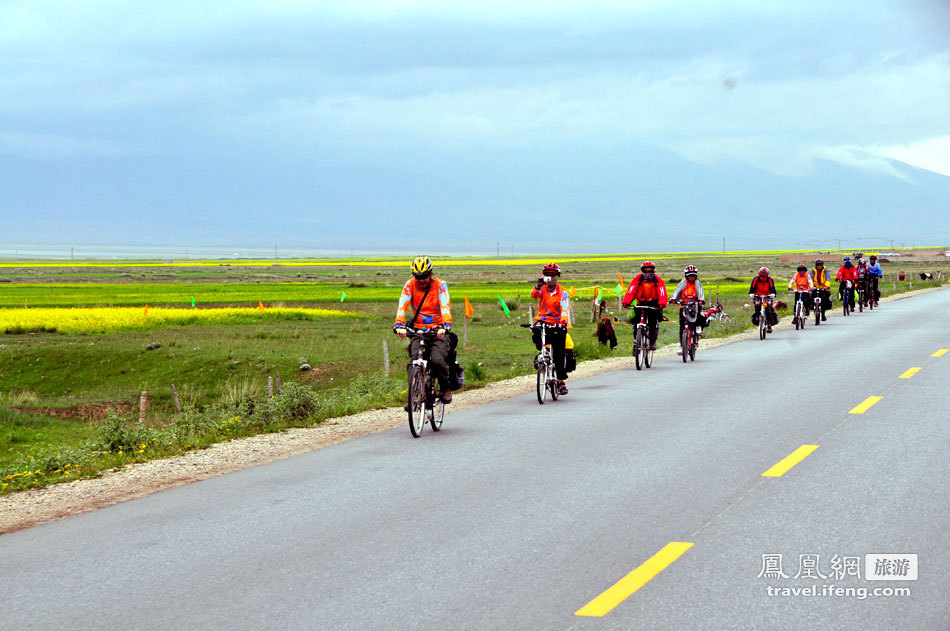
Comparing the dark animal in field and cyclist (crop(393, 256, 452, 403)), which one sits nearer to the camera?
cyclist (crop(393, 256, 452, 403))

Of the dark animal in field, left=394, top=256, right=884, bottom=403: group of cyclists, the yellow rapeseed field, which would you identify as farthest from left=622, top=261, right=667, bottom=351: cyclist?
the yellow rapeseed field

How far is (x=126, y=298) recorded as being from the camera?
63.7 metres

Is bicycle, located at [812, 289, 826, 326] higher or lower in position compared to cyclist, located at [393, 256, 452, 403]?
lower

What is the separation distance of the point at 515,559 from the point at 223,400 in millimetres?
18382

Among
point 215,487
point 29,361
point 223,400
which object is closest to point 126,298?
point 29,361

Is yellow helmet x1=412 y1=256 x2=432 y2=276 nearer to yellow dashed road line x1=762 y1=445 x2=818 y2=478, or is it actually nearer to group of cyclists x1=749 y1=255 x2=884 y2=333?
yellow dashed road line x1=762 y1=445 x2=818 y2=478

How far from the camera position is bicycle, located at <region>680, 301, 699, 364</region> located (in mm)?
22641

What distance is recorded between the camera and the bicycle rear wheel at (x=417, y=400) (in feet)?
40.5

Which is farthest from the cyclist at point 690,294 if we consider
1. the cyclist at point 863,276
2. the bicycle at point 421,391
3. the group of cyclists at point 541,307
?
the cyclist at point 863,276

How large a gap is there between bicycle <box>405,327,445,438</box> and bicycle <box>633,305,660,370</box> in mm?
8821

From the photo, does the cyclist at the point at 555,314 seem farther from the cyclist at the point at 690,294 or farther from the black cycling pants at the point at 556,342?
the cyclist at the point at 690,294

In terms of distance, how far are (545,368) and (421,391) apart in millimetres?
3811

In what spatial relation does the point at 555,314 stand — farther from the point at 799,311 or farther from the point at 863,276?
the point at 863,276

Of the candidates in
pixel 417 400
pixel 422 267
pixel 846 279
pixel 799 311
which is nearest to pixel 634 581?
pixel 417 400
